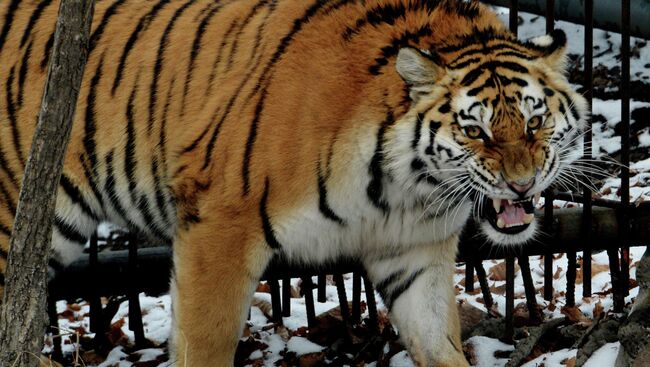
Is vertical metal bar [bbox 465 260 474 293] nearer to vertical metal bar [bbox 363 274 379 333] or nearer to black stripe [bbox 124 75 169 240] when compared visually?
vertical metal bar [bbox 363 274 379 333]

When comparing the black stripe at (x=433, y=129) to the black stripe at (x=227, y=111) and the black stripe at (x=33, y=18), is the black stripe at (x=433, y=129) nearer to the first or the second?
the black stripe at (x=227, y=111)

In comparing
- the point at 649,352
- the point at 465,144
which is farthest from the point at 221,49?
the point at 649,352

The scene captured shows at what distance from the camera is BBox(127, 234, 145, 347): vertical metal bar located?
12.8ft

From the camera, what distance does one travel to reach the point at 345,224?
10.7 feet

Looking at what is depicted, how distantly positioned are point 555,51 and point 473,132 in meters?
0.42

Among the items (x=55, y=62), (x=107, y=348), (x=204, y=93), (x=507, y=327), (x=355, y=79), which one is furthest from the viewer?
(x=107, y=348)

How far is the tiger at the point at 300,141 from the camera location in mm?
3105

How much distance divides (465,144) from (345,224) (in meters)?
0.47

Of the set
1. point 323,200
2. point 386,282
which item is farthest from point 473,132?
point 386,282

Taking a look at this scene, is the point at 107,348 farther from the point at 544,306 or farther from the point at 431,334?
the point at 544,306

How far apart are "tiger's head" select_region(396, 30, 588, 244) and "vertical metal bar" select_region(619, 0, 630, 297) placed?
2.20 ft

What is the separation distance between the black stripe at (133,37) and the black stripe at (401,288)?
1.19 m

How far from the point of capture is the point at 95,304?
4.03m

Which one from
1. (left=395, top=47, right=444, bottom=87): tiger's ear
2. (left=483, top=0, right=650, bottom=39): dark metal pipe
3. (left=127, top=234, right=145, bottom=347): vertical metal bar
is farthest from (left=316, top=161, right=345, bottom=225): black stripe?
(left=483, top=0, right=650, bottom=39): dark metal pipe
